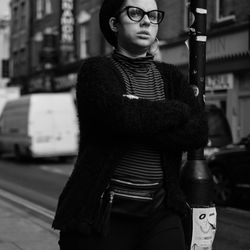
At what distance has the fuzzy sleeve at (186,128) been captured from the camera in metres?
2.46

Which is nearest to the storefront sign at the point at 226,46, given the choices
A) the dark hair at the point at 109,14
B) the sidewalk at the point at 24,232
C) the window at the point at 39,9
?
the sidewalk at the point at 24,232

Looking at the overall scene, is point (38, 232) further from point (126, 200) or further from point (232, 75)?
point (232, 75)

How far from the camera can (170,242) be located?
96.7 inches

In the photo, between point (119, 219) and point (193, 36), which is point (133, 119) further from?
point (193, 36)

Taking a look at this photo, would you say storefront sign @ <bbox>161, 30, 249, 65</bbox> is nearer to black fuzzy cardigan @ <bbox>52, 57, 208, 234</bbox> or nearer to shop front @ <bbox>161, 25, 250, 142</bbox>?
shop front @ <bbox>161, 25, 250, 142</bbox>

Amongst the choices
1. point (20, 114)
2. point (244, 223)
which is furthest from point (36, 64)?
point (244, 223)

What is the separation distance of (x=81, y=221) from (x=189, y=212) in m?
0.49

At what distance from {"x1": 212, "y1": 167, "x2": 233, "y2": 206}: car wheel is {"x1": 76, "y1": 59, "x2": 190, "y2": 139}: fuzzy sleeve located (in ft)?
24.5

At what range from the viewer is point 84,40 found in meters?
31.2

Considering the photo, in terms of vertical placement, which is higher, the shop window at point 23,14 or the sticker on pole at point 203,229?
the shop window at point 23,14

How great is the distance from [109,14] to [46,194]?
9013 mm

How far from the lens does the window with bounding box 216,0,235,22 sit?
19.5 meters

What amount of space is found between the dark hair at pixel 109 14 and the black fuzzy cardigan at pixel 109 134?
0.57 ft

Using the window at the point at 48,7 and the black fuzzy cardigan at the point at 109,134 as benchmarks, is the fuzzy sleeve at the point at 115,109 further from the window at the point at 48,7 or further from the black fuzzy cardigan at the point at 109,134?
the window at the point at 48,7
